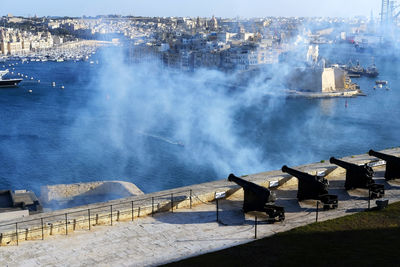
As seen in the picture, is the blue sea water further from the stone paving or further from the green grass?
the green grass

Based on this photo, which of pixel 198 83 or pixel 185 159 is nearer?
pixel 185 159

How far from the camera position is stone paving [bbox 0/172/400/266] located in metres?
3.44

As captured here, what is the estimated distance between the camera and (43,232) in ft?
12.3

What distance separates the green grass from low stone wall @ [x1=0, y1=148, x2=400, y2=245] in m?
0.88

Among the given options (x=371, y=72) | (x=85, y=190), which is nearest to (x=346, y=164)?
(x=85, y=190)

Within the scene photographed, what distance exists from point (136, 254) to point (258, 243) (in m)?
0.83

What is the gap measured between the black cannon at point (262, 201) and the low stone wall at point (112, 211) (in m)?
0.46

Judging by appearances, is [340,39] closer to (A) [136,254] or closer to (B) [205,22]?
(B) [205,22]

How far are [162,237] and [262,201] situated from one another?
83cm

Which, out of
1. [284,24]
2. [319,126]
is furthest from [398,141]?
[284,24]

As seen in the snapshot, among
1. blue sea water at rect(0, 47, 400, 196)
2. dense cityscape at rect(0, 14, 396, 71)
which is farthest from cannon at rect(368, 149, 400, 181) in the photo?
dense cityscape at rect(0, 14, 396, 71)

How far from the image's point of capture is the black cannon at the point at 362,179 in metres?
4.70

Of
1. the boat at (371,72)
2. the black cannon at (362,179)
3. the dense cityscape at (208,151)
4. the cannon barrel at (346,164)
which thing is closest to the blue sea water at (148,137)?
the dense cityscape at (208,151)

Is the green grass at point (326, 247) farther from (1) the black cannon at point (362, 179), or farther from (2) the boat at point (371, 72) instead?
(2) the boat at point (371, 72)
